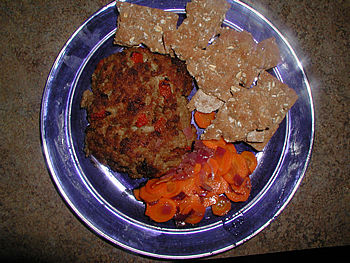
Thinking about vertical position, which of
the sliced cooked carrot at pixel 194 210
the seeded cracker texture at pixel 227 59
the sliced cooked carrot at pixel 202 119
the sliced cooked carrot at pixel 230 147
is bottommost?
the sliced cooked carrot at pixel 194 210

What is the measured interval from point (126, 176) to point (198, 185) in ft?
1.53

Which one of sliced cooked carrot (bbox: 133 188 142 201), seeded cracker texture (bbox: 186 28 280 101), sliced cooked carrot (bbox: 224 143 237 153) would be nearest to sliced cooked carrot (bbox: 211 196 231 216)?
sliced cooked carrot (bbox: 224 143 237 153)

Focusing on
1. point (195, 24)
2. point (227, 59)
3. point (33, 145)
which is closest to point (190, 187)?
point (227, 59)

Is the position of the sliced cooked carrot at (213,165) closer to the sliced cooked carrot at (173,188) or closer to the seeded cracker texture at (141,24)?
the sliced cooked carrot at (173,188)

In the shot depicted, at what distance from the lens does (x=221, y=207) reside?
5.16 ft

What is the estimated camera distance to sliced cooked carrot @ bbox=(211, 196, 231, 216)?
5.14 ft

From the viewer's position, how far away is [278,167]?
159 centimetres

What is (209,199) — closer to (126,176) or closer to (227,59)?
(126,176)

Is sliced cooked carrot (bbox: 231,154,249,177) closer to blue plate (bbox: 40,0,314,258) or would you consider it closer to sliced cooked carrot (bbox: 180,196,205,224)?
blue plate (bbox: 40,0,314,258)

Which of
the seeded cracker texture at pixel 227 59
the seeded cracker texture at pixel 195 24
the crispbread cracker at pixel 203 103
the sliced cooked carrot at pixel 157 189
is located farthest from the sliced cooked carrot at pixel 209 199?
the seeded cracker texture at pixel 195 24

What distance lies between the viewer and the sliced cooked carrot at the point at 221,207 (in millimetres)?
1566

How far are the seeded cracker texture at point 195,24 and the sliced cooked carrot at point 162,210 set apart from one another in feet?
2.94

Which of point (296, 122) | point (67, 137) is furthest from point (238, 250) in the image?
point (67, 137)

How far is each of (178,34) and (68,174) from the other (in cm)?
107
